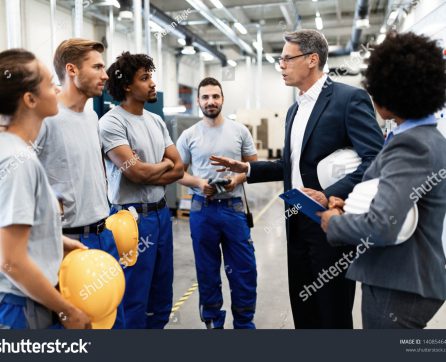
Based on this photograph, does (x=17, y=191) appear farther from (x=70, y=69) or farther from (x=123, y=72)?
(x=123, y=72)

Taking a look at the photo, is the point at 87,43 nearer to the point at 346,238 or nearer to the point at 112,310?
the point at 112,310

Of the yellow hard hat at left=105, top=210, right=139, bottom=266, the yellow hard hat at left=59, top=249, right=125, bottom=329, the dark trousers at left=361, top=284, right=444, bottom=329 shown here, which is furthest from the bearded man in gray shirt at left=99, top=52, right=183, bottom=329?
the dark trousers at left=361, top=284, right=444, bottom=329

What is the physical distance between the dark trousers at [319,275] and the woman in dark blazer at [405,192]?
0.69m

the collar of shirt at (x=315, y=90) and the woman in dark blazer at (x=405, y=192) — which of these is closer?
the woman in dark blazer at (x=405, y=192)

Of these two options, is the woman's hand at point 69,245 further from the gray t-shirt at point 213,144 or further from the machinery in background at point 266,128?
the machinery in background at point 266,128

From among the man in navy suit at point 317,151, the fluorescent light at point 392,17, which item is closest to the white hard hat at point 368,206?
the man in navy suit at point 317,151

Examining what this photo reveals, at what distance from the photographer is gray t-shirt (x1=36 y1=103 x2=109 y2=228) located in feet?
6.56

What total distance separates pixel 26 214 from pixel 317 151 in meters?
1.47

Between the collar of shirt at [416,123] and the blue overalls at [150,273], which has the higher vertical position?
the collar of shirt at [416,123]

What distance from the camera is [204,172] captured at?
336 cm

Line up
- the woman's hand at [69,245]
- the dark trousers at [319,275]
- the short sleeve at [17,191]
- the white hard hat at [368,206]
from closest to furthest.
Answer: the short sleeve at [17,191] → the white hard hat at [368,206] → the woman's hand at [69,245] → the dark trousers at [319,275]

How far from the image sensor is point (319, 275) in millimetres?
2240

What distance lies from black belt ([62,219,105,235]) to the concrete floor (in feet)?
5.30

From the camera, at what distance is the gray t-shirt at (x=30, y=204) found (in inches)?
49.9
